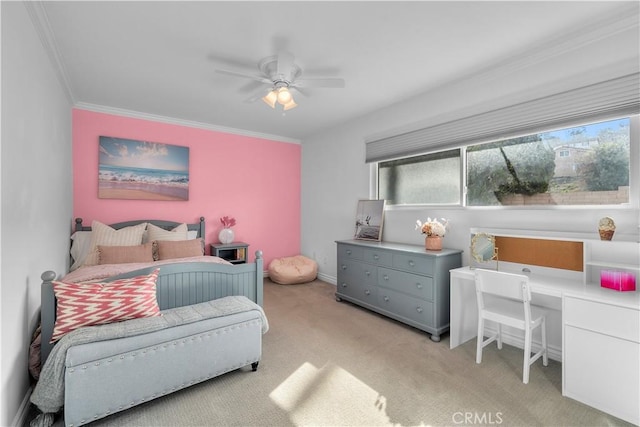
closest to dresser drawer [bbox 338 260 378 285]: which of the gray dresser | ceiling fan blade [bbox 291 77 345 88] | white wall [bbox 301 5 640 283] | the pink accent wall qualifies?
the gray dresser

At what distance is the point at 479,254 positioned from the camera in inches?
108

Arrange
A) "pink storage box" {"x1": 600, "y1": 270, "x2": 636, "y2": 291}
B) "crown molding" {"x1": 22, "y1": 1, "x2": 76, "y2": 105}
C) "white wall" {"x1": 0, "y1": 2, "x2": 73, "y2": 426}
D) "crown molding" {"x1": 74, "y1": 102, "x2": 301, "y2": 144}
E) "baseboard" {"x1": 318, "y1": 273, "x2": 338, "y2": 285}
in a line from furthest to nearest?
"baseboard" {"x1": 318, "y1": 273, "x2": 338, "y2": 285} < "crown molding" {"x1": 74, "y1": 102, "x2": 301, "y2": 144} < "pink storage box" {"x1": 600, "y1": 270, "x2": 636, "y2": 291} < "crown molding" {"x1": 22, "y1": 1, "x2": 76, "y2": 105} < "white wall" {"x1": 0, "y1": 2, "x2": 73, "y2": 426}

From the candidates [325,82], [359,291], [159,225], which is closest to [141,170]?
[159,225]

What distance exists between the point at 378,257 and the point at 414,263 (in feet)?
1.57

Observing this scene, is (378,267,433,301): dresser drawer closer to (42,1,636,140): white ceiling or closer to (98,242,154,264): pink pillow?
(42,1,636,140): white ceiling

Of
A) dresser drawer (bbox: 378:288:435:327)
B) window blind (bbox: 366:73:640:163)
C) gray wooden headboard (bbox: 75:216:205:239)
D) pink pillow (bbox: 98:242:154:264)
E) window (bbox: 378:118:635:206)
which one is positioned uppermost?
window blind (bbox: 366:73:640:163)

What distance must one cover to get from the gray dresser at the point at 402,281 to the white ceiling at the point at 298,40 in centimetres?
175

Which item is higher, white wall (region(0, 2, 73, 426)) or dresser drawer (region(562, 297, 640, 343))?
white wall (region(0, 2, 73, 426))

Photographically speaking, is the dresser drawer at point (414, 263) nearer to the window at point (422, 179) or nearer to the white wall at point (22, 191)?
the window at point (422, 179)

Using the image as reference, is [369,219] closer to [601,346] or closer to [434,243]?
[434,243]

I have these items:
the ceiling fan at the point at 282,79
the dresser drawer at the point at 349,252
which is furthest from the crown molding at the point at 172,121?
the dresser drawer at the point at 349,252

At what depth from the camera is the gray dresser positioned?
281 cm

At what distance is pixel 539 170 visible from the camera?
2.60 m

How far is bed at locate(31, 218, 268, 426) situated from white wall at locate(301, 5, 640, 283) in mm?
2261
